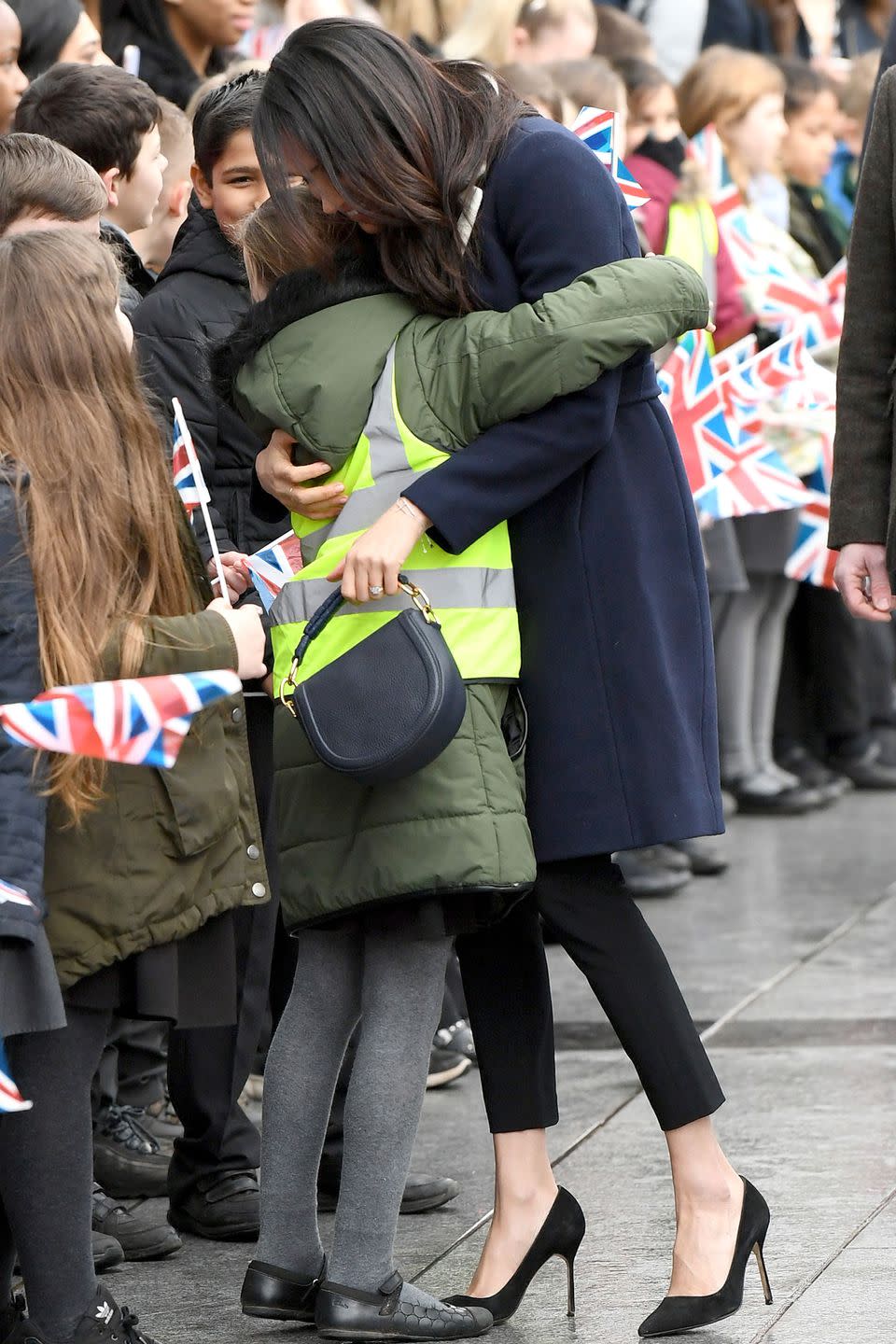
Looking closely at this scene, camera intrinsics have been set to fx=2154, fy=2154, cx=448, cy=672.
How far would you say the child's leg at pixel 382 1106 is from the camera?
123 inches

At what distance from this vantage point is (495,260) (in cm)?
316

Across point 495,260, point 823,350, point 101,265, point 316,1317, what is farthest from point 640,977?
point 823,350

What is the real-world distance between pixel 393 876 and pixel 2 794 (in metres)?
0.56

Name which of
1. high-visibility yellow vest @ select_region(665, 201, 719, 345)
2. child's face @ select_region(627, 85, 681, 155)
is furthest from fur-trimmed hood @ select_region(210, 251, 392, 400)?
child's face @ select_region(627, 85, 681, 155)

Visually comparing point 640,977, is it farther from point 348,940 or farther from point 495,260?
point 495,260

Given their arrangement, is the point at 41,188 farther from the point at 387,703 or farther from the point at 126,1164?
the point at 126,1164

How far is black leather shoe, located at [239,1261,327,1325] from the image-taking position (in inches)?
126

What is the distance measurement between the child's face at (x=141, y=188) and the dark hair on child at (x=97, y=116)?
0.02 metres

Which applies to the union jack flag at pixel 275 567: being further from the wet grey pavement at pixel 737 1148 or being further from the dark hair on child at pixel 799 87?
the dark hair on child at pixel 799 87

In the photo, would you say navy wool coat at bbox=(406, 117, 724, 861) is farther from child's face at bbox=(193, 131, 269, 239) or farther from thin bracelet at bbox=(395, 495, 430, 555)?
child's face at bbox=(193, 131, 269, 239)

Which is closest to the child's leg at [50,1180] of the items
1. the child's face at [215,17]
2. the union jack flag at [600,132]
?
the union jack flag at [600,132]

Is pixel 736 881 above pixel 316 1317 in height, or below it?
below

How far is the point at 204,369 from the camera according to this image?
13.0 feet

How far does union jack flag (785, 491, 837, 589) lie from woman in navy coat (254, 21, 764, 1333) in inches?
147
